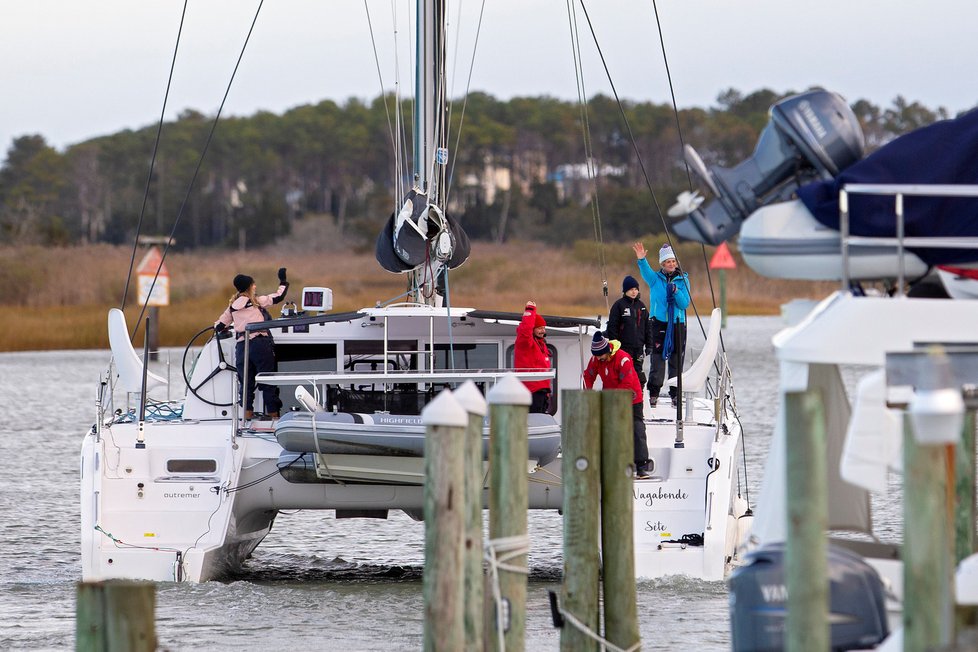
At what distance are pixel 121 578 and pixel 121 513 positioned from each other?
472mm

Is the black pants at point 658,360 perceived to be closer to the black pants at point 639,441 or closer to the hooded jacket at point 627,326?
the hooded jacket at point 627,326

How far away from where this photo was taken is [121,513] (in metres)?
10.8

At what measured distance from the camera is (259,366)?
11812 millimetres

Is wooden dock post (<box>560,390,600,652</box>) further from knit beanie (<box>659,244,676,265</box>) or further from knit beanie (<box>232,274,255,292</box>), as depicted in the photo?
knit beanie (<box>659,244,676,265</box>)

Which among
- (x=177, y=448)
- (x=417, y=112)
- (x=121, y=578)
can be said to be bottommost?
(x=121, y=578)

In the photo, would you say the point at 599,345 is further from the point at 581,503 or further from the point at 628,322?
the point at 581,503

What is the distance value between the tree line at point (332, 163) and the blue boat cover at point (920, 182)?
211ft

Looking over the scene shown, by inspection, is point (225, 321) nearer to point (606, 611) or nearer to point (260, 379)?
point (260, 379)

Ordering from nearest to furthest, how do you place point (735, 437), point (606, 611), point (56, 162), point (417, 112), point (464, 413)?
point (464, 413)
point (606, 611)
point (735, 437)
point (417, 112)
point (56, 162)

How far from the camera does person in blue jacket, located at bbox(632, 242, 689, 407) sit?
12828mm

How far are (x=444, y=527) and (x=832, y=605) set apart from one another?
64.0 inches

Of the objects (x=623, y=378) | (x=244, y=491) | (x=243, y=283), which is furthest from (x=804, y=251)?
(x=243, y=283)

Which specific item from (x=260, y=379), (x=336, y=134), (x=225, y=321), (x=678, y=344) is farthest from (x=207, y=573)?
(x=336, y=134)

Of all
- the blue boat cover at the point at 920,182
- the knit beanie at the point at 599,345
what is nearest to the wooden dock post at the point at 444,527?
the blue boat cover at the point at 920,182
